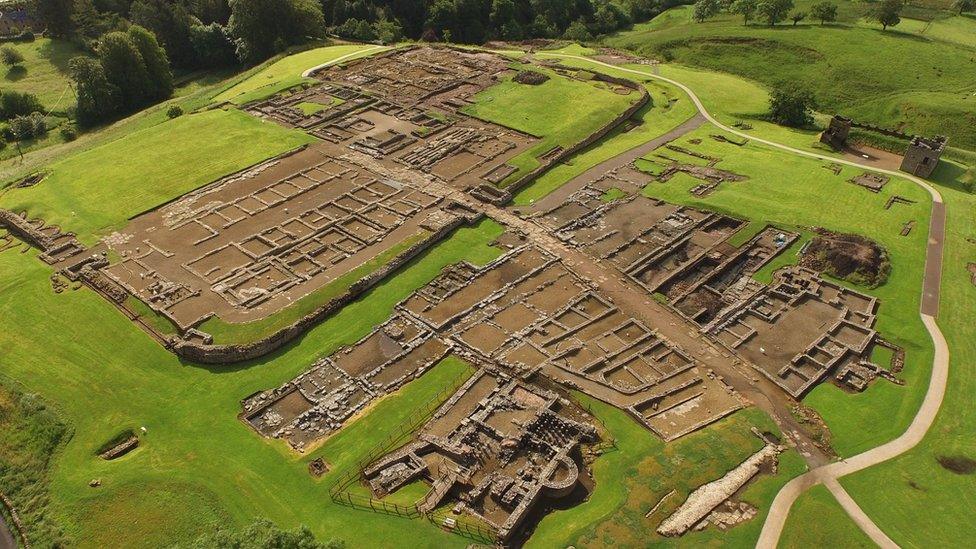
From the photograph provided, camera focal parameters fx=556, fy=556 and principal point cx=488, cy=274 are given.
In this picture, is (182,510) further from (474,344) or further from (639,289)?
(639,289)

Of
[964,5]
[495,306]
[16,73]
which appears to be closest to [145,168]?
[495,306]

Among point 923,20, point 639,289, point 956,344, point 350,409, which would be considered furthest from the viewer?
point 923,20

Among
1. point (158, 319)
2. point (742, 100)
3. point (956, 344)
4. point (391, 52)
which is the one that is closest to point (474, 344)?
point (158, 319)

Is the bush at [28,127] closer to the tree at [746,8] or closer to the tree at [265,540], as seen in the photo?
the tree at [265,540]

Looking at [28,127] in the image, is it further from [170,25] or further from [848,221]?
[848,221]

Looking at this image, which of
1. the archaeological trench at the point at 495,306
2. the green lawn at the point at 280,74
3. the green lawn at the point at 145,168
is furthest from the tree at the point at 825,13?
the green lawn at the point at 145,168

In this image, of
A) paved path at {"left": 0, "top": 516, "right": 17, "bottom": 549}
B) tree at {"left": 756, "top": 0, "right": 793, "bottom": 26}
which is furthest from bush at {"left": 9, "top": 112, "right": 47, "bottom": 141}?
tree at {"left": 756, "top": 0, "right": 793, "bottom": 26}
